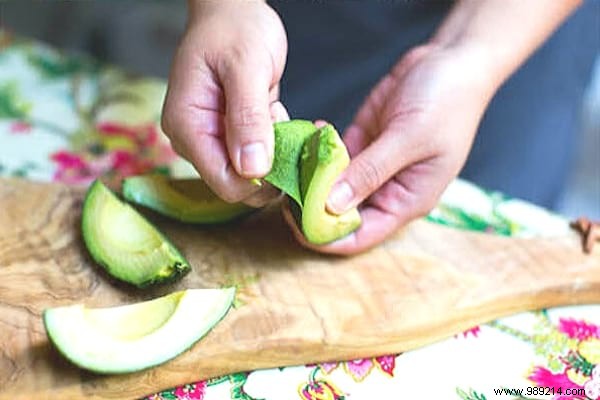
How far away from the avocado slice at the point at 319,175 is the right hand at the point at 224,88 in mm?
37

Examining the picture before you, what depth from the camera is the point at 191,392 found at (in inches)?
28.5

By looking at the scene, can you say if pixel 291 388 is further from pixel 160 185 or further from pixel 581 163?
pixel 581 163

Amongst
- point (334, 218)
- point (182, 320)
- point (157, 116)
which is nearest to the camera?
point (182, 320)

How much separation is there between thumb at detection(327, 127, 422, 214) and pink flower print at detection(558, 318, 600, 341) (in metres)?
0.22

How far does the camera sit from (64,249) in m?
0.83

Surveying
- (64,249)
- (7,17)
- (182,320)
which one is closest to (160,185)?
(64,249)

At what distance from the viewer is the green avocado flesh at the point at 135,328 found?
0.66 m

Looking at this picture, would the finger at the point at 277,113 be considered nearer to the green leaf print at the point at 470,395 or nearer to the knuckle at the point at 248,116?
the knuckle at the point at 248,116

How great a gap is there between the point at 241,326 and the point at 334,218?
0.13m

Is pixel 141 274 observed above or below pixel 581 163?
above

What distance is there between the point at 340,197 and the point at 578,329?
27 centimetres

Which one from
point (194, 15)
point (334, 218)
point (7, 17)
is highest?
point (194, 15)

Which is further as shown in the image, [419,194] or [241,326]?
[419,194]

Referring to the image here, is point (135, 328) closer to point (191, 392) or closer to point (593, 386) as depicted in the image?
point (191, 392)
